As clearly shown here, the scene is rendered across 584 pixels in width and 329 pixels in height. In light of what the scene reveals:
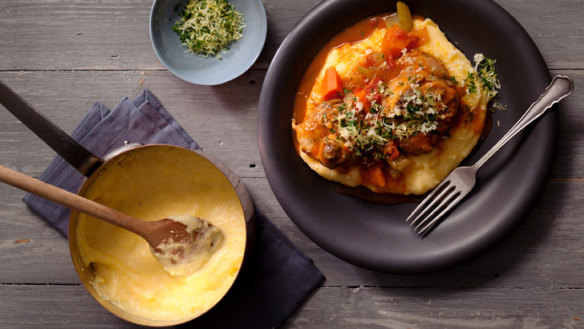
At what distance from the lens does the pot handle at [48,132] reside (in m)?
3.23

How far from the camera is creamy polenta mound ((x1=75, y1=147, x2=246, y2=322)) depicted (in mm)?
3676

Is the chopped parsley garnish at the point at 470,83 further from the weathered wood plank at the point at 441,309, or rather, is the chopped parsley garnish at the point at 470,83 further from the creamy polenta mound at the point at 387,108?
the weathered wood plank at the point at 441,309

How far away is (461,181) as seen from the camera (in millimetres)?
3666

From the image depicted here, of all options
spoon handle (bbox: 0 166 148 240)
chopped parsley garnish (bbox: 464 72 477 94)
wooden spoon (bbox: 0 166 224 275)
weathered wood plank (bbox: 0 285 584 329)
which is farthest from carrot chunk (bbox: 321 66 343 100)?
spoon handle (bbox: 0 166 148 240)

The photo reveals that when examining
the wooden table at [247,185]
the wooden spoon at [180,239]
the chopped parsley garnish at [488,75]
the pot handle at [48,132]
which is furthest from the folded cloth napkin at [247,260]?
the chopped parsley garnish at [488,75]

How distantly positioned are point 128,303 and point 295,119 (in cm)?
193

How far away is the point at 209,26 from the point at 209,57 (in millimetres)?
247

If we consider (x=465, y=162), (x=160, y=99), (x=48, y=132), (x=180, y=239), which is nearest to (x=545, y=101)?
(x=465, y=162)

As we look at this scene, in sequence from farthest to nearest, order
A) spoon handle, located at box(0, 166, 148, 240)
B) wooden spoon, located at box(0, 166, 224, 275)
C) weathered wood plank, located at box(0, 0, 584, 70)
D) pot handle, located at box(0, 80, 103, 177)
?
1. weathered wood plank, located at box(0, 0, 584, 70)
2. wooden spoon, located at box(0, 166, 224, 275)
3. pot handle, located at box(0, 80, 103, 177)
4. spoon handle, located at box(0, 166, 148, 240)

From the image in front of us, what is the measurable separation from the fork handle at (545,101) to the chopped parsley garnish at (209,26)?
225 cm

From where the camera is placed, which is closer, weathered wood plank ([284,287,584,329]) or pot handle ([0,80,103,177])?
pot handle ([0,80,103,177])

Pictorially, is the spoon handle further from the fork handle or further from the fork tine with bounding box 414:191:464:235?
the fork handle

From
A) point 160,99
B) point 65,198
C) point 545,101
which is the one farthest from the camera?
point 160,99

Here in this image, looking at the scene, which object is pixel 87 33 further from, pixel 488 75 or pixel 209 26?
pixel 488 75
